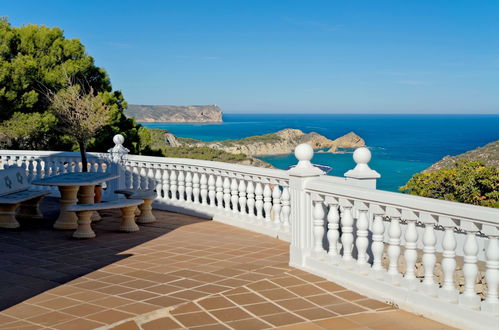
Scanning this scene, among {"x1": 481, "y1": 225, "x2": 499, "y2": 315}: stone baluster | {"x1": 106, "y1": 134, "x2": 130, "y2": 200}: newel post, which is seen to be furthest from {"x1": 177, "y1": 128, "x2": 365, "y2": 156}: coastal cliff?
{"x1": 481, "y1": 225, "x2": 499, "y2": 315}: stone baluster

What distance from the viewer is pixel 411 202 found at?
13.8ft

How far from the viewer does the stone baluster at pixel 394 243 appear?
4.34 m

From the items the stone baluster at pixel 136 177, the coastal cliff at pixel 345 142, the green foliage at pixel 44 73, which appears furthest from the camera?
the coastal cliff at pixel 345 142

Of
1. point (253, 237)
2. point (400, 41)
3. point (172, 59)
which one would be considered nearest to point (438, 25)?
point (400, 41)

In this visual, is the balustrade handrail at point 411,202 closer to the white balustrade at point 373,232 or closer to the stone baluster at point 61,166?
the white balustrade at point 373,232

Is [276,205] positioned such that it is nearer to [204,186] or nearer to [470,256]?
[204,186]

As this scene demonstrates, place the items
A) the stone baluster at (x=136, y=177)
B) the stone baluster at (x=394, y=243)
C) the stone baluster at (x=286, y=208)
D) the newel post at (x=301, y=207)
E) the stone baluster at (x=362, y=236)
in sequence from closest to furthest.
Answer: the stone baluster at (x=394, y=243) < the stone baluster at (x=362, y=236) < the newel post at (x=301, y=207) < the stone baluster at (x=286, y=208) < the stone baluster at (x=136, y=177)

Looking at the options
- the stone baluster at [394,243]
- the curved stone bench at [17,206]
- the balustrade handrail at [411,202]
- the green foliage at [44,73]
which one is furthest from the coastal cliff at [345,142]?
the stone baluster at [394,243]

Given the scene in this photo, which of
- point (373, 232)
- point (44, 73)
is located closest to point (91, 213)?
point (373, 232)

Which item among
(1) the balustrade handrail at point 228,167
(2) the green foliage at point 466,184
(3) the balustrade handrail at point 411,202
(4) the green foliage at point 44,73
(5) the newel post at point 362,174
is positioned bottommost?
(2) the green foliage at point 466,184

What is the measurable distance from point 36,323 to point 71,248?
8.65 ft

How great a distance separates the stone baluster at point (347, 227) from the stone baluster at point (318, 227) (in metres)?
0.38

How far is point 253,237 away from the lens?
286 inches

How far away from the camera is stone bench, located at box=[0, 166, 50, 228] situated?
7816mm
